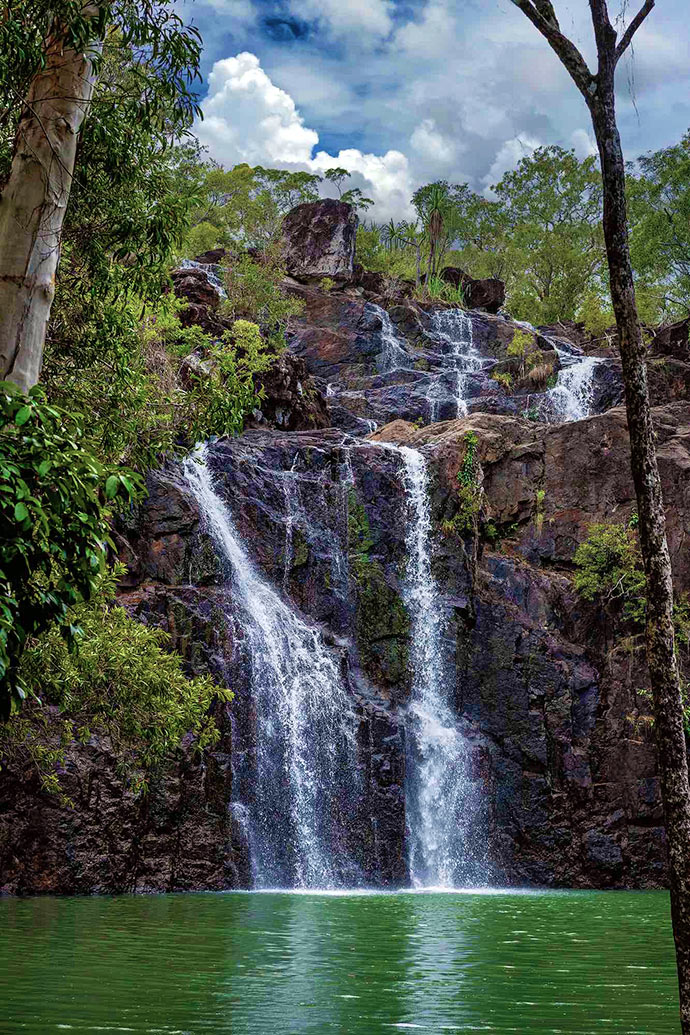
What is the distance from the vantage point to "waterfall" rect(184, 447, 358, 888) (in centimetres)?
2305

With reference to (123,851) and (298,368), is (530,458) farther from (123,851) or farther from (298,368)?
(123,851)

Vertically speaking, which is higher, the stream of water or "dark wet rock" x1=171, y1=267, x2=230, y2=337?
"dark wet rock" x1=171, y1=267, x2=230, y2=337

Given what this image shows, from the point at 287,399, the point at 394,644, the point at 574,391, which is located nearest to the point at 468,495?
the point at 394,644

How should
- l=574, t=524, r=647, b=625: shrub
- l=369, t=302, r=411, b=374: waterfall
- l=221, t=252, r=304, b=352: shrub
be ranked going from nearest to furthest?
l=574, t=524, r=647, b=625: shrub, l=221, t=252, r=304, b=352: shrub, l=369, t=302, r=411, b=374: waterfall

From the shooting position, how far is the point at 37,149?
31.1ft

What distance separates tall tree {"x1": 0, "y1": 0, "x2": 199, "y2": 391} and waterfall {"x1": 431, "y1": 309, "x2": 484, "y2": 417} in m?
34.7

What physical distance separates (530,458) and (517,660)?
769cm

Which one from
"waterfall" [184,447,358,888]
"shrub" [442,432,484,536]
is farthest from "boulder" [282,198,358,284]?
"waterfall" [184,447,358,888]

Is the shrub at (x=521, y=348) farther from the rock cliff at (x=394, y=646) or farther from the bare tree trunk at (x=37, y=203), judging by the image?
the bare tree trunk at (x=37, y=203)

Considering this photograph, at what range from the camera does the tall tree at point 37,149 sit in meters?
8.64

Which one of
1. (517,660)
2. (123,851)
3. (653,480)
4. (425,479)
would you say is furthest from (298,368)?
(653,480)

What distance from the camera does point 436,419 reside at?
134 feet

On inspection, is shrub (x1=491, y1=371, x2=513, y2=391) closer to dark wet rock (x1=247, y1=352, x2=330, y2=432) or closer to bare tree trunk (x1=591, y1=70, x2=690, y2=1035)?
dark wet rock (x1=247, y1=352, x2=330, y2=432)

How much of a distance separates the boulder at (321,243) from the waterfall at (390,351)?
959 centimetres
